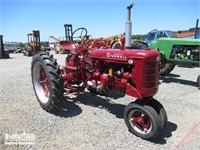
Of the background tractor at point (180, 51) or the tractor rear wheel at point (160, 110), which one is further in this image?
the background tractor at point (180, 51)

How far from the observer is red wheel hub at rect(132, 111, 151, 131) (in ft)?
11.4

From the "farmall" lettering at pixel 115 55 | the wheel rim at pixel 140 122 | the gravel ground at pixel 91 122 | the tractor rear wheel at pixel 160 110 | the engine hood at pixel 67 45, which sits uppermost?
the engine hood at pixel 67 45

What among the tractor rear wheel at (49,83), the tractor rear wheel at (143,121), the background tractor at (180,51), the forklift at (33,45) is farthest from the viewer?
the forklift at (33,45)

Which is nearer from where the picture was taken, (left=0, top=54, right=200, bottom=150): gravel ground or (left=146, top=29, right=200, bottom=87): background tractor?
(left=0, top=54, right=200, bottom=150): gravel ground

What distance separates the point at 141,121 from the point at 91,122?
3.21 ft

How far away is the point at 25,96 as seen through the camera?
560cm

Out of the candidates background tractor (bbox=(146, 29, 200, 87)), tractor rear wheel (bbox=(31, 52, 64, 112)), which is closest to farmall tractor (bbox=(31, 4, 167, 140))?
tractor rear wheel (bbox=(31, 52, 64, 112))

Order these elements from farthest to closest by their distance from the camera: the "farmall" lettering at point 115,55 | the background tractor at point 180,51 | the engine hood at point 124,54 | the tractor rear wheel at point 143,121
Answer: the background tractor at point 180,51
the "farmall" lettering at point 115,55
the engine hood at point 124,54
the tractor rear wheel at point 143,121

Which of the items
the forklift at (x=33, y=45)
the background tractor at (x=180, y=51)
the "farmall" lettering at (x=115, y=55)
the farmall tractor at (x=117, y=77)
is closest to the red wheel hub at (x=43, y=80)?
the farmall tractor at (x=117, y=77)

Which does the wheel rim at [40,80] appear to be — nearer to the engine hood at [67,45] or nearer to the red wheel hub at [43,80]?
the red wheel hub at [43,80]

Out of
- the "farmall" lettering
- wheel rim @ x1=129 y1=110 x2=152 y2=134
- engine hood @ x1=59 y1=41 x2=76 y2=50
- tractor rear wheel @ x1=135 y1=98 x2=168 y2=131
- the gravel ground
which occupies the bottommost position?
the gravel ground

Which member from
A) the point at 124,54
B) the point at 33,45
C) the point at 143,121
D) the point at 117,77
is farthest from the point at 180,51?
the point at 33,45

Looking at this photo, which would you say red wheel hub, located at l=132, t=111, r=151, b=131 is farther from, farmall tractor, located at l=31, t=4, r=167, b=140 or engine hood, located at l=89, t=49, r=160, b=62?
engine hood, located at l=89, t=49, r=160, b=62

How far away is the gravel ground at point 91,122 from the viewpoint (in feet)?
10.9
